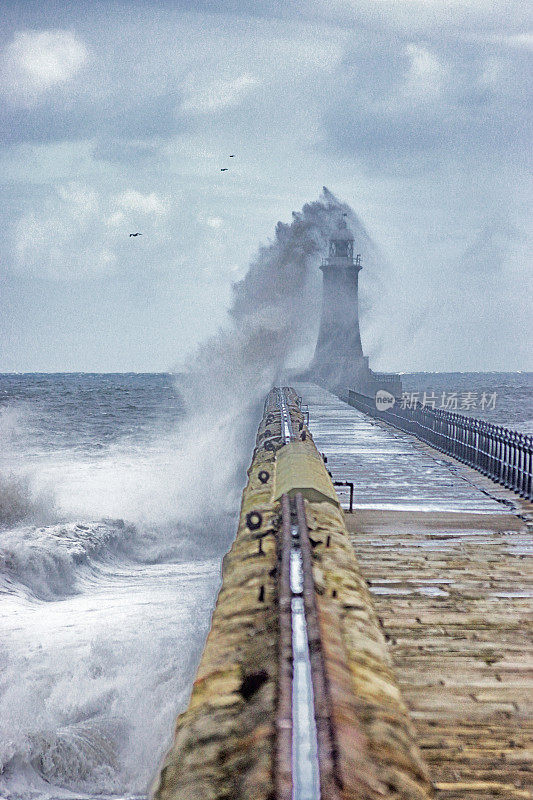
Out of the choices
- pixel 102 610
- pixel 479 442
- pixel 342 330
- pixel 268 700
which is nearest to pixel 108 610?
pixel 102 610

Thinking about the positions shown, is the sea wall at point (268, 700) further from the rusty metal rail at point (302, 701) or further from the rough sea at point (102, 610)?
the rough sea at point (102, 610)

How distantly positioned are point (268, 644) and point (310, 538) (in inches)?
100

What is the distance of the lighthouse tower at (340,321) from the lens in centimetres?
5928

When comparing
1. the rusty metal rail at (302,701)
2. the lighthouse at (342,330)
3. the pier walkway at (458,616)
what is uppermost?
the lighthouse at (342,330)

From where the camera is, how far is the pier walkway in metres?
4.05

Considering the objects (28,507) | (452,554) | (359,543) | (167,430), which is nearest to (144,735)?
(359,543)

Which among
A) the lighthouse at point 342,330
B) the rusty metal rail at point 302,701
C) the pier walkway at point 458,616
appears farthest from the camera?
the lighthouse at point 342,330

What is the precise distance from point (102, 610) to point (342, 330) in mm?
48770

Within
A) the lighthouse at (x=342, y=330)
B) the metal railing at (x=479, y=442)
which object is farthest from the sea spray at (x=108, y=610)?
the lighthouse at (x=342, y=330)

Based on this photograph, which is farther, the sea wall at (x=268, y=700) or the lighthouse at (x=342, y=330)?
the lighthouse at (x=342, y=330)

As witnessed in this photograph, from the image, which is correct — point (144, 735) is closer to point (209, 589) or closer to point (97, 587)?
point (209, 589)

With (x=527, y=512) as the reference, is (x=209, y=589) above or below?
below

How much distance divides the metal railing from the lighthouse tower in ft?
111

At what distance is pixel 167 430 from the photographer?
57688 mm
